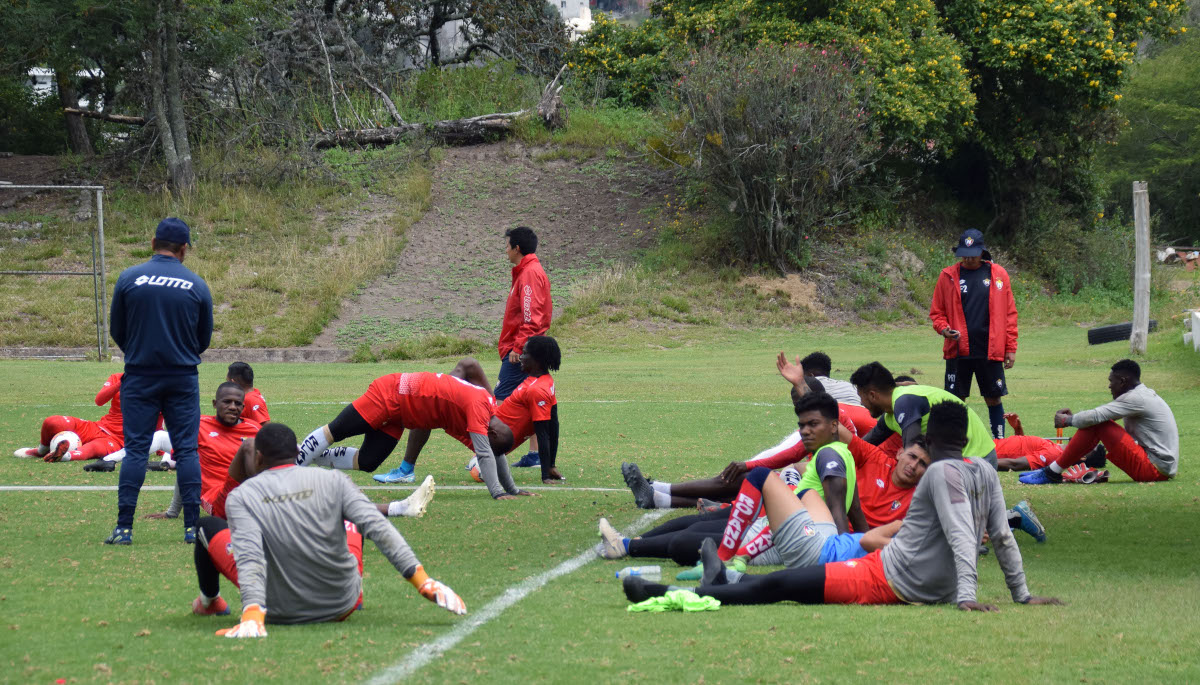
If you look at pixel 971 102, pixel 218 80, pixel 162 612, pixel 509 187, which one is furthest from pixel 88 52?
pixel 162 612

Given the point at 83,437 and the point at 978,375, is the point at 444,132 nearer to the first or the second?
the point at 83,437

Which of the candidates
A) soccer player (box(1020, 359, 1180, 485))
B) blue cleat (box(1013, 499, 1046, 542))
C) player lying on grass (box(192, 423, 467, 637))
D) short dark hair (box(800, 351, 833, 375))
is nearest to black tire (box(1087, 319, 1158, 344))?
soccer player (box(1020, 359, 1180, 485))

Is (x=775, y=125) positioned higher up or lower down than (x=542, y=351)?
higher up

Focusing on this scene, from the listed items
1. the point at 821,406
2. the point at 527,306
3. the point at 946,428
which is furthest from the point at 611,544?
the point at 527,306

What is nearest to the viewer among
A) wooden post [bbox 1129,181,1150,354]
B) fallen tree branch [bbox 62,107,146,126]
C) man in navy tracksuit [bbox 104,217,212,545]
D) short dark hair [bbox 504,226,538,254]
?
man in navy tracksuit [bbox 104,217,212,545]

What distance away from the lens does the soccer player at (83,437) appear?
11832 millimetres

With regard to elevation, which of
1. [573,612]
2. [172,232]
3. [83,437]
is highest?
[172,232]

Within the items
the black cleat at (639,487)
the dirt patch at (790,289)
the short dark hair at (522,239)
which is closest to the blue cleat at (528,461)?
the short dark hair at (522,239)

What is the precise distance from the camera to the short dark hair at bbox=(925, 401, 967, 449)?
6.21 metres

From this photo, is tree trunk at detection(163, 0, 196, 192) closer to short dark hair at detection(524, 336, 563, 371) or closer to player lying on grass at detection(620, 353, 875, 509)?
short dark hair at detection(524, 336, 563, 371)

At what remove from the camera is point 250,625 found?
5.10 meters

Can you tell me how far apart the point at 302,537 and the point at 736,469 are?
3.85 m

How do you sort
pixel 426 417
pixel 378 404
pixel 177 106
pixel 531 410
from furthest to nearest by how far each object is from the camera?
pixel 177 106, pixel 531 410, pixel 426 417, pixel 378 404

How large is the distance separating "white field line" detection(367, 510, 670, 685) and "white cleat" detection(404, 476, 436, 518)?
5.33 ft
